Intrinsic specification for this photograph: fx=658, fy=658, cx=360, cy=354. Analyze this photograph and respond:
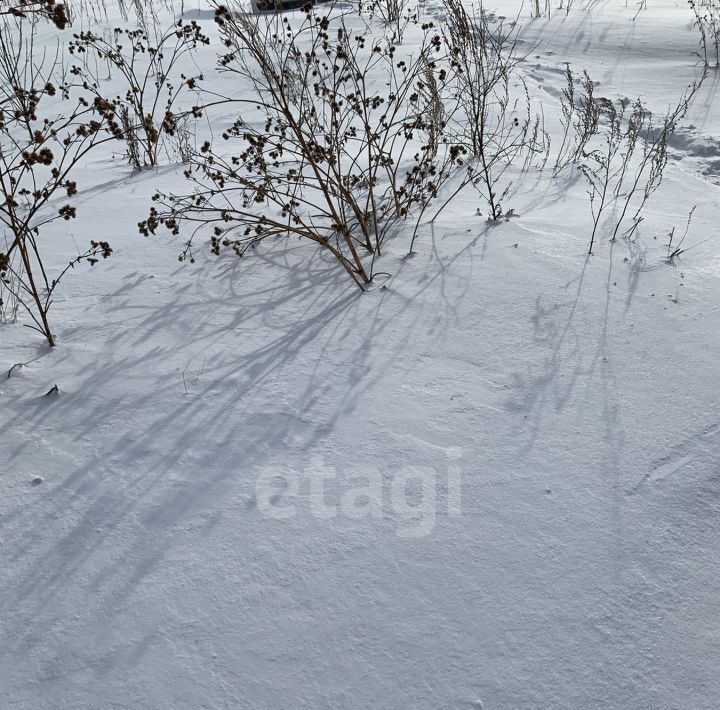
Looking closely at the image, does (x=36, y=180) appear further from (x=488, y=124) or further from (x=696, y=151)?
(x=696, y=151)

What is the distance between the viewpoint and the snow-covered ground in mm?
1355

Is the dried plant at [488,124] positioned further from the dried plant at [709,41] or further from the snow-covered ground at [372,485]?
the dried plant at [709,41]

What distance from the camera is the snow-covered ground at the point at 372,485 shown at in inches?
53.4

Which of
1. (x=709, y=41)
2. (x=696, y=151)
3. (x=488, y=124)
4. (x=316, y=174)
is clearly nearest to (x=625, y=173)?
(x=696, y=151)

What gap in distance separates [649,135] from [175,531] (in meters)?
4.37

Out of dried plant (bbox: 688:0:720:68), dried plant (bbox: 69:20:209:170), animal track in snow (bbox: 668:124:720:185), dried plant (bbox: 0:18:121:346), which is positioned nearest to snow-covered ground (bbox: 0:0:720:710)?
dried plant (bbox: 0:18:121:346)

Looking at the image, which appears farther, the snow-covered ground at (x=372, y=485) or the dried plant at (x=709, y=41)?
the dried plant at (x=709, y=41)

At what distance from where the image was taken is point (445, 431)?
1.92 metres

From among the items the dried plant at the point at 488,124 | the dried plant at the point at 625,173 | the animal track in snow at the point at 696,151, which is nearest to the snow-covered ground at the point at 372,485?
the dried plant at the point at 625,173

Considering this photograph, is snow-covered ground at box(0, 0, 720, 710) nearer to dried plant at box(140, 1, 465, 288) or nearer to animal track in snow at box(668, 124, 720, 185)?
dried plant at box(140, 1, 465, 288)

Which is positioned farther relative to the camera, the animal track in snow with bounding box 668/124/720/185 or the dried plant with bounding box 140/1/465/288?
the animal track in snow with bounding box 668/124/720/185

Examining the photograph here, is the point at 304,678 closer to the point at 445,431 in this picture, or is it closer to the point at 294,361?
the point at 445,431

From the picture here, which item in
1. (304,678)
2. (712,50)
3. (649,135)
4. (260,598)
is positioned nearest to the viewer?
(304,678)

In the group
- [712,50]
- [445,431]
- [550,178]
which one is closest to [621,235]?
[550,178]
